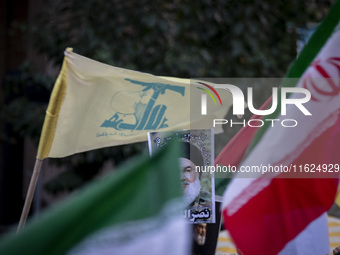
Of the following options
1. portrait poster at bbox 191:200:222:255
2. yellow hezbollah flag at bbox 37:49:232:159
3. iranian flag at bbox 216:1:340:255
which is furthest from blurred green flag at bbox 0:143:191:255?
yellow hezbollah flag at bbox 37:49:232:159

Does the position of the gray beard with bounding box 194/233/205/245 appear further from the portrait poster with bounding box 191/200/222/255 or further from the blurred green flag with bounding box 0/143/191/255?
the blurred green flag with bounding box 0/143/191/255

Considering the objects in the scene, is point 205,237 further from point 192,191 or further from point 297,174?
point 297,174

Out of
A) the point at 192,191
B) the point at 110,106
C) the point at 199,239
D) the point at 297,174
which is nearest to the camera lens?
the point at 297,174

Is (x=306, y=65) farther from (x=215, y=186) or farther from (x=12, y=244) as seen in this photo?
(x=12, y=244)

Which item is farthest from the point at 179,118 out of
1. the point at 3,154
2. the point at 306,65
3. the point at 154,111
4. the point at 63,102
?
the point at 3,154

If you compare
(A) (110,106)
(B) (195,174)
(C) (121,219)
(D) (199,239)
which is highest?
(A) (110,106)

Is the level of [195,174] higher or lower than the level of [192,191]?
higher

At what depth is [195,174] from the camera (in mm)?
3904

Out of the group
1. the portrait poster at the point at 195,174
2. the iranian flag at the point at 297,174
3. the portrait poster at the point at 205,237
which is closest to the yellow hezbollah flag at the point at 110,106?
the portrait poster at the point at 195,174

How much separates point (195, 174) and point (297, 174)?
808mm

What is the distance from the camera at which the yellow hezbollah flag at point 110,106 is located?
14.8 feet

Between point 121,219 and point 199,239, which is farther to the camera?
point 199,239

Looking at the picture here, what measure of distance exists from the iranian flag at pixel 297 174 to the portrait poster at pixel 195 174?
0.59 metres

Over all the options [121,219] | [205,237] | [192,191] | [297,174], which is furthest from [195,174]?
[121,219]
